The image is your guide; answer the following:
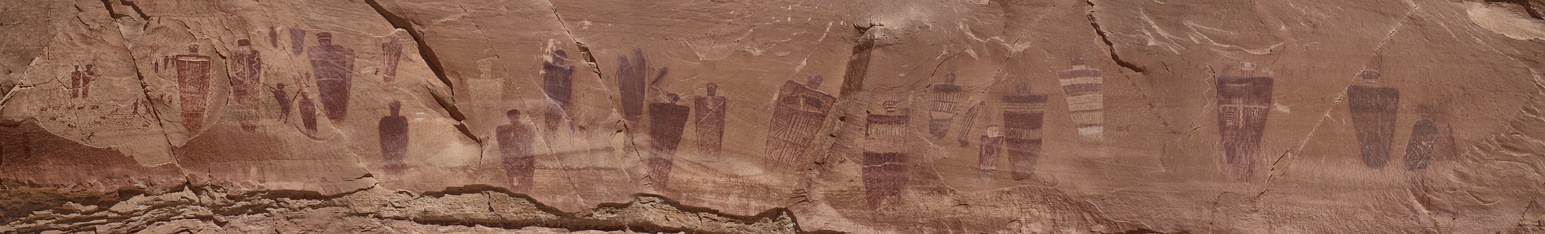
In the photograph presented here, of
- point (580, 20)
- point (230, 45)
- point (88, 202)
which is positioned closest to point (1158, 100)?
point (580, 20)

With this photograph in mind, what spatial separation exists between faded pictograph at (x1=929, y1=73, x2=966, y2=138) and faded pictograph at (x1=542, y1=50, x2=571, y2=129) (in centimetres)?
146

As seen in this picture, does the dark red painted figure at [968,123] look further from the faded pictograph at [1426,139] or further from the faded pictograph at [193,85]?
the faded pictograph at [193,85]

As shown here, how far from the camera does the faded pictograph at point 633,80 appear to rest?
13.0 ft

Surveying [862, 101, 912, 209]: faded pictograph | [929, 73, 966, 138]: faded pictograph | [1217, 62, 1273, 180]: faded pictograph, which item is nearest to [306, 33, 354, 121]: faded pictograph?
[862, 101, 912, 209]: faded pictograph

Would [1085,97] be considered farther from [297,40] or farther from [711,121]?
[297,40]

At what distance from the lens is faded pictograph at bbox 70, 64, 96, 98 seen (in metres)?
3.94

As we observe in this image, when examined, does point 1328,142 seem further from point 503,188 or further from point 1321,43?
point 503,188

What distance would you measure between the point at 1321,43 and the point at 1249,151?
0.51 m

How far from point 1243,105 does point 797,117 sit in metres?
1.80

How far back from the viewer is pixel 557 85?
13.1 feet

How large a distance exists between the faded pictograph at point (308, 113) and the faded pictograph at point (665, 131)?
1.37 meters

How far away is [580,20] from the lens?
12.9 feet

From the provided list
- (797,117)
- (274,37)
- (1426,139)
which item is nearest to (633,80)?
(797,117)

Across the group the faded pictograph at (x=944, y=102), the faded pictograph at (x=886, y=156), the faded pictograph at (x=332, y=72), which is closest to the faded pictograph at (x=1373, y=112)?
the faded pictograph at (x=944, y=102)
